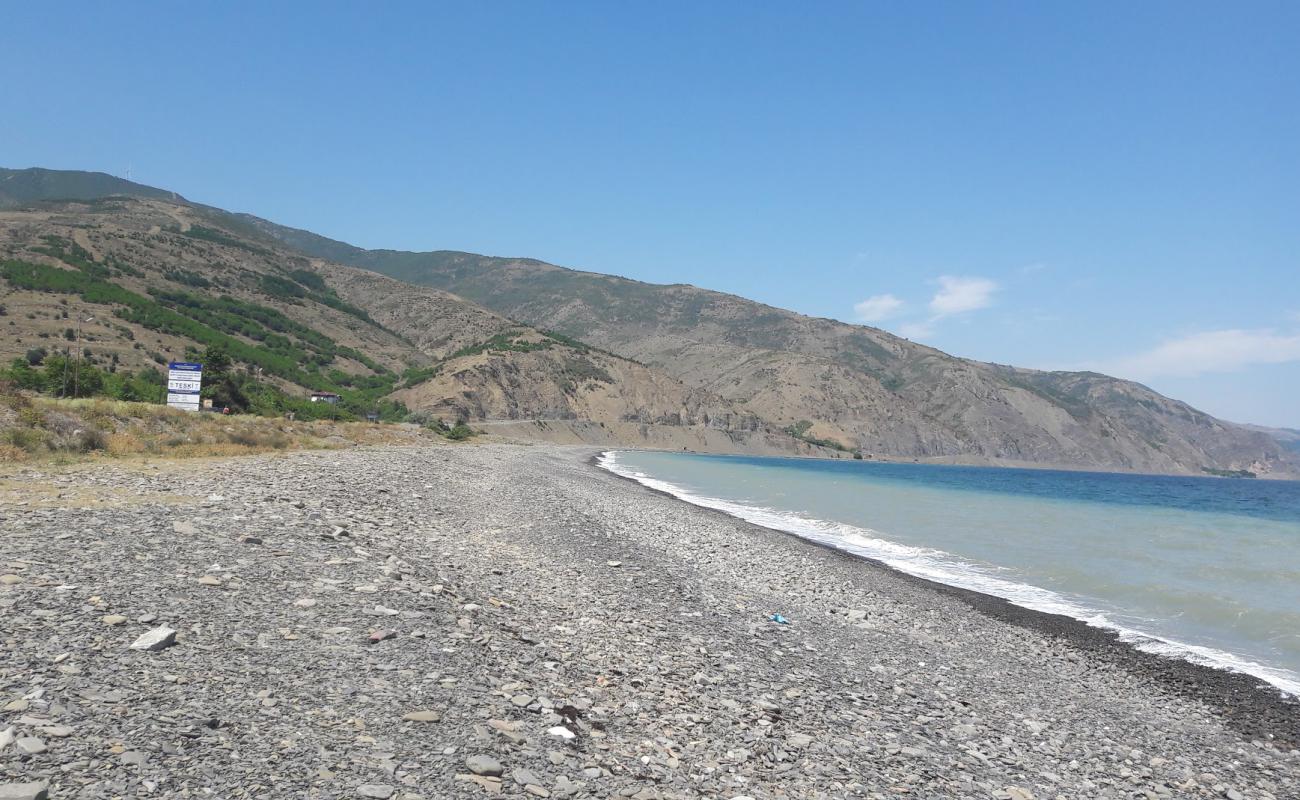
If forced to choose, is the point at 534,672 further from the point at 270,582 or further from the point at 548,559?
the point at 548,559

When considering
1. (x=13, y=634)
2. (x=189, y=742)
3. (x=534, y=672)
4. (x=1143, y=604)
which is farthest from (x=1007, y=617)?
(x=13, y=634)

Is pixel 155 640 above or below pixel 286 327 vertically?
below

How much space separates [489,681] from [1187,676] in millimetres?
10676

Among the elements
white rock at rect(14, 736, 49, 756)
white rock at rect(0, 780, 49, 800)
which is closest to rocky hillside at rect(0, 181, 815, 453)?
white rock at rect(14, 736, 49, 756)

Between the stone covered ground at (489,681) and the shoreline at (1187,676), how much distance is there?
275 millimetres

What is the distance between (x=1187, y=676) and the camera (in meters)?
10.8

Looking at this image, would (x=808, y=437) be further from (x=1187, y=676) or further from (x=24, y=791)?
(x=24, y=791)

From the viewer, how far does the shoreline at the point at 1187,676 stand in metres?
9.08

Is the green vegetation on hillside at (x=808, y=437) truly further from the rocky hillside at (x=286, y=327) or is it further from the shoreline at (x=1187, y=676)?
the shoreline at (x=1187, y=676)

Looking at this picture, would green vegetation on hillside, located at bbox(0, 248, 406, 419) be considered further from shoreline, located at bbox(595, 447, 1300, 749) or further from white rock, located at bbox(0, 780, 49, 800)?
white rock, located at bbox(0, 780, 49, 800)

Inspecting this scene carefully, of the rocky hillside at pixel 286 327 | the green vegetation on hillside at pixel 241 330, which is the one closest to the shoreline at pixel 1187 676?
the green vegetation on hillside at pixel 241 330

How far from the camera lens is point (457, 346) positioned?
15912 cm

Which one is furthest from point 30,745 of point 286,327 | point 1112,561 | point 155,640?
point 286,327

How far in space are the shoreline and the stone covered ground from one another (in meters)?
0.27
